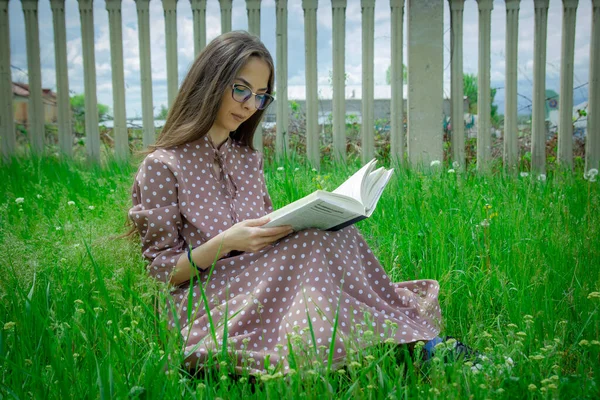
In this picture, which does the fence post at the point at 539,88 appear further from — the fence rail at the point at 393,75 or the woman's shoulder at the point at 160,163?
the woman's shoulder at the point at 160,163

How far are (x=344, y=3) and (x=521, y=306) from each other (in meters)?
3.00

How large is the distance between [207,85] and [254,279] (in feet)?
2.19

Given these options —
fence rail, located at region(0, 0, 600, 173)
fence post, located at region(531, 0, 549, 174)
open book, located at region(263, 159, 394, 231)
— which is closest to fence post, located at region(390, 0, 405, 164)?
fence rail, located at region(0, 0, 600, 173)

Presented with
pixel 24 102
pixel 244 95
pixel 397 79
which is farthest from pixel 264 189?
pixel 24 102

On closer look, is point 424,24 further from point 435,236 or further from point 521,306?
point 521,306

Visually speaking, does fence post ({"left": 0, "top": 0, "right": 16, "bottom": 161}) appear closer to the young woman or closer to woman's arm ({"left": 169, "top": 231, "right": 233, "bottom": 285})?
the young woman

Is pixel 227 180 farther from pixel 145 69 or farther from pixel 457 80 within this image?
pixel 457 80

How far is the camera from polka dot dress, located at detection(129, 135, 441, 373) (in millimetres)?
1634

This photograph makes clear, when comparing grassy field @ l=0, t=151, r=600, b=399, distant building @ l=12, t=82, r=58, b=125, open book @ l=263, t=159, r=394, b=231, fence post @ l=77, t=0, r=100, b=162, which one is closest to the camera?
grassy field @ l=0, t=151, r=600, b=399

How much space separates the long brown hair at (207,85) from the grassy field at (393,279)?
405 millimetres

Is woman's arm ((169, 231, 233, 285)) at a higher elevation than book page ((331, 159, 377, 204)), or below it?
below

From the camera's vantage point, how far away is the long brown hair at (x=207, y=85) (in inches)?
79.3

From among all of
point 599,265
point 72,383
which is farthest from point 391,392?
point 599,265

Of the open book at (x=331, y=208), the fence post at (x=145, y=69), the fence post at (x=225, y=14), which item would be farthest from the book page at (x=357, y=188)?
the fence post at (x=145, y=69)
